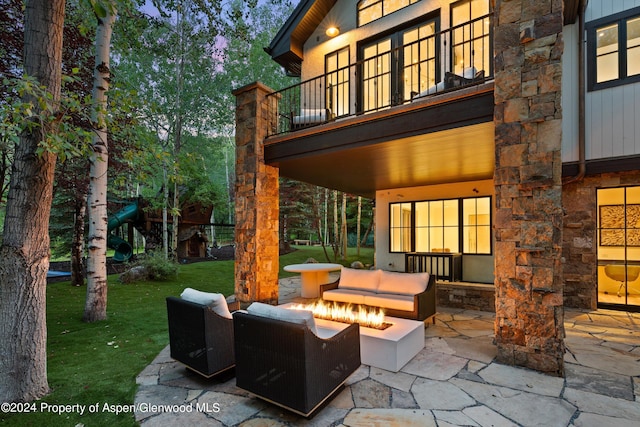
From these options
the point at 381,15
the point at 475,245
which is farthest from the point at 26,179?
the point at 475,245

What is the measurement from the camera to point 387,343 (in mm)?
3355

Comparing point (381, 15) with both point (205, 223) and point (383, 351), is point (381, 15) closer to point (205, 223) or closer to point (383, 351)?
point (383, 351)

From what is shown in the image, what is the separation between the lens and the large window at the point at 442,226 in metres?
7.68

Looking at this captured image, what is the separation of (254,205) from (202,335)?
3.17 metres

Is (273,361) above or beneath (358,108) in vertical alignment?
beneath

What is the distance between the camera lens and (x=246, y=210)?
19.4 feet

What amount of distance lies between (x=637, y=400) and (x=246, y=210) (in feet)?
18.4

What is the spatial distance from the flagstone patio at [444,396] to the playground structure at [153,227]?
898cm

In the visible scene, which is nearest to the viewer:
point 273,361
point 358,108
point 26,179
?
point 273,361

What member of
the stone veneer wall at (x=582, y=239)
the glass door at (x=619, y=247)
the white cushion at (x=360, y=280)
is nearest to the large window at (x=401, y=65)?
the white cushion at (x=360, y=280)

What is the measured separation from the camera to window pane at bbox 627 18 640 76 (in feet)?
18.1

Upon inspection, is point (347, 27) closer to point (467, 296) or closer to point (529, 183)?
point (529, 183)

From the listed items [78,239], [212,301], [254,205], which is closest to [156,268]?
[78,239]

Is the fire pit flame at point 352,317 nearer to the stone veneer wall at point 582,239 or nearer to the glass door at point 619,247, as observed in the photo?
the stone veneer wall at point 582,239
